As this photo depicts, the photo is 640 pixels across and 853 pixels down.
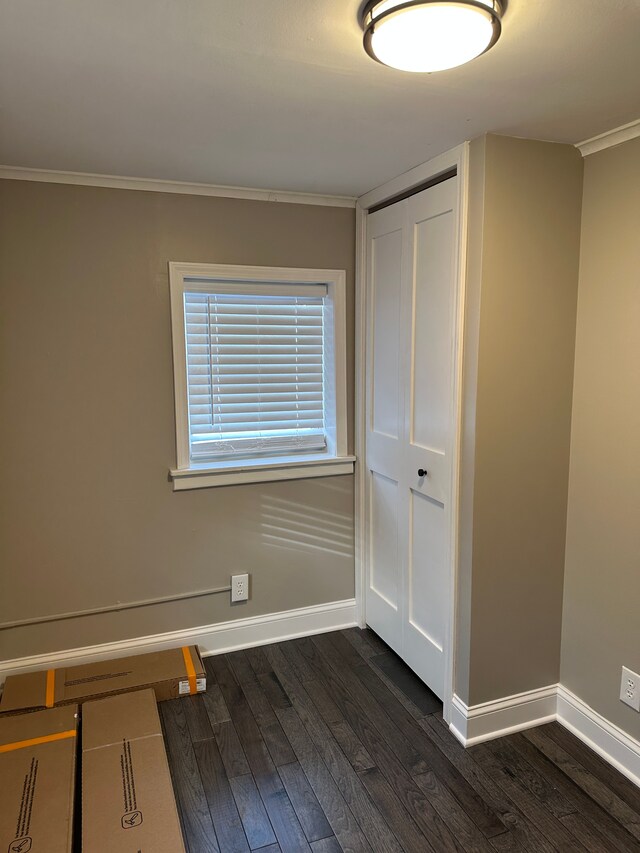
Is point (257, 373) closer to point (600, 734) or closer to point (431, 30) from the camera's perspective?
point (431, 30)

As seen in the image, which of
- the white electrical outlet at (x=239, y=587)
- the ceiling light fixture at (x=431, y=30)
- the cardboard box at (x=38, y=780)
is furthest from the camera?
the white electrical outlet at (x=239, y=587)

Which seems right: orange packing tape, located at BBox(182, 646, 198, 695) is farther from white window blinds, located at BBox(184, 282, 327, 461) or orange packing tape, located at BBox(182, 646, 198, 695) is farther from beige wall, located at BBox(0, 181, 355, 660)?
white window blinds, located at BBox(184, 282, 327, 461)

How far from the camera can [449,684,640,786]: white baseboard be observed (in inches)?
82.2

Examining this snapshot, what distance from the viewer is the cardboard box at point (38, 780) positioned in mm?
1670

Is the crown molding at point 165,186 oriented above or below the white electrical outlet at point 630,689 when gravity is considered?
above

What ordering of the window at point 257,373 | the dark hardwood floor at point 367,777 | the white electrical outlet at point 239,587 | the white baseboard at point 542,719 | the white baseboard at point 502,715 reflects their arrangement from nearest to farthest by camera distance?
1. the dark hardwood floor at point 367,777
2. the white baseboard at point 542,719
3. the white baseboard at point 502,715
4. the window at point 257,373
5. the white electrical outlet at point 239,587

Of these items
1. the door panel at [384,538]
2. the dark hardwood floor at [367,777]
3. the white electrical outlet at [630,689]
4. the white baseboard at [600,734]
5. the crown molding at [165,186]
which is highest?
the crown molding at [165,186]

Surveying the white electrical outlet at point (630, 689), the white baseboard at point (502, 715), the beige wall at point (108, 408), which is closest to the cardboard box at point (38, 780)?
the beige wall at point (108, 408)

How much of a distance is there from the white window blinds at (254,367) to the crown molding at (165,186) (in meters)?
0.40

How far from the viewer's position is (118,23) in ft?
4.10

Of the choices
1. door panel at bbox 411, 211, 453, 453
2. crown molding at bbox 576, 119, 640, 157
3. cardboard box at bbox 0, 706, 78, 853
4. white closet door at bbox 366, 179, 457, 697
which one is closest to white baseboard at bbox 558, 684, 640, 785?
white closet door at bbox 366, 179, 457, 697

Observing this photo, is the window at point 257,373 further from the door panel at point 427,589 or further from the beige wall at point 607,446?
the beige wall at point 607,446

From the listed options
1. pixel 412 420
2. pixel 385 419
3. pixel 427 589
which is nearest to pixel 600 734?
pixel 427 589

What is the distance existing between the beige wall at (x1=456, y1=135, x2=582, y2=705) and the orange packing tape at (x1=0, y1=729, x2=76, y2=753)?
1.47 meters
